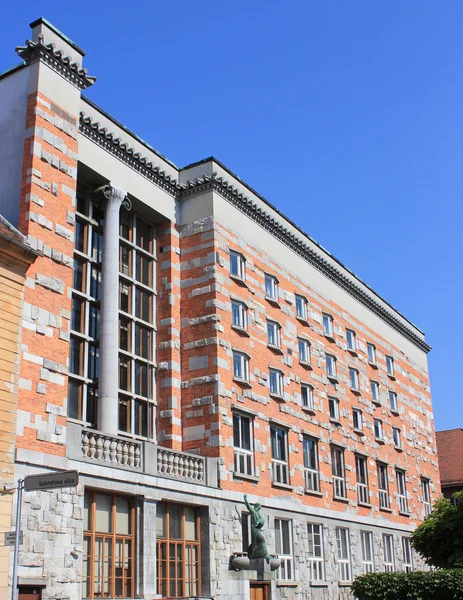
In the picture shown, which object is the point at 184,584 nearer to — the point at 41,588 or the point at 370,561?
the point at 41,588

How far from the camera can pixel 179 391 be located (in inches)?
1204

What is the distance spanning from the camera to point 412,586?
2888 cm

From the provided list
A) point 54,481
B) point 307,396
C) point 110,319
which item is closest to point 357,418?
point 307,396

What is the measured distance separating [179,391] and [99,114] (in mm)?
10416

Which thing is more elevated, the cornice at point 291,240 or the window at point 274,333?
the cornice at point 291,240

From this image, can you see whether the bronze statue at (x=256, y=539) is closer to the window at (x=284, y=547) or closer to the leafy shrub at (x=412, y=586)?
the window at (x=284, y=547)

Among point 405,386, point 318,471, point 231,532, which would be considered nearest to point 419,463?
point 405,386

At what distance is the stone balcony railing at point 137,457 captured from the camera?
2381cm

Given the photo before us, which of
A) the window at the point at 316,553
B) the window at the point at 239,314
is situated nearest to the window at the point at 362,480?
the window at the point at 316,553

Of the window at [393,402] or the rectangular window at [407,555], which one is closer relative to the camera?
the rectangular window at [407,555]

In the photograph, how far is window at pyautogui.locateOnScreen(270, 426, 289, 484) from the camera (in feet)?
108

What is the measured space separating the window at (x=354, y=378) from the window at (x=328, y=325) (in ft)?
8.52

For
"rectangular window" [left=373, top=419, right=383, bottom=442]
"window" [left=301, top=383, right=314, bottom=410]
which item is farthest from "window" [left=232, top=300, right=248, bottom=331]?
"rectangular window" [left=373, top=419, right=383, bottom=442]

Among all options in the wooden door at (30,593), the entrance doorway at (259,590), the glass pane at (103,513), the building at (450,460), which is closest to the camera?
the wooden door at (30,593)
